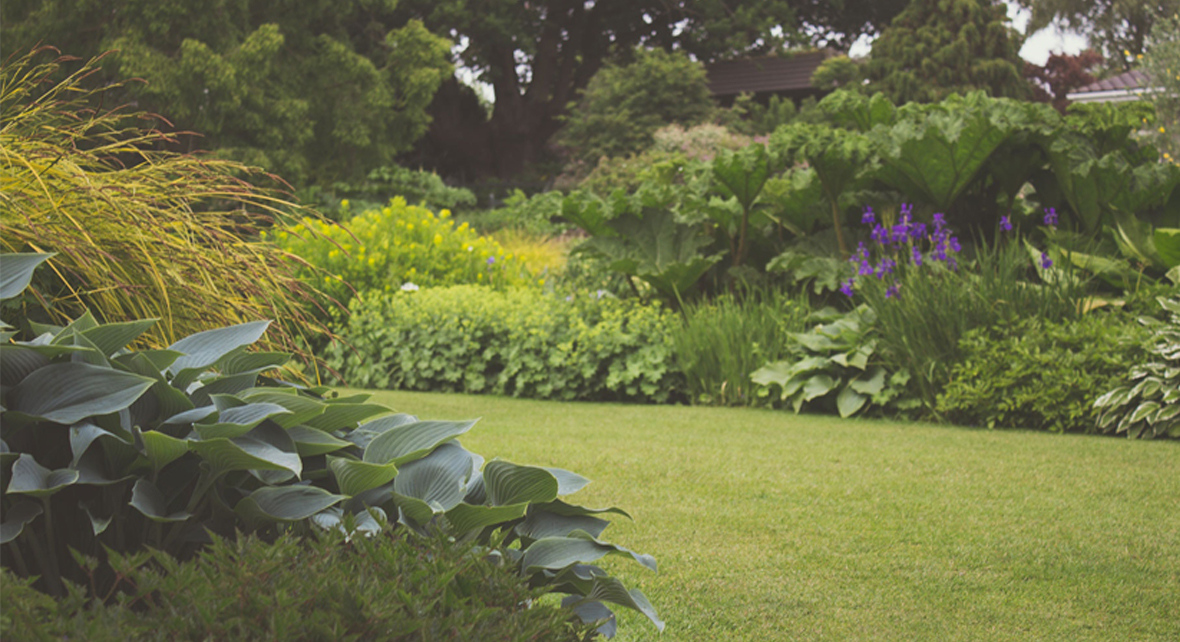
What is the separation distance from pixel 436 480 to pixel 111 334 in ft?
2.15

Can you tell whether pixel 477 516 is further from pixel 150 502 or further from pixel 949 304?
pixel 949 304

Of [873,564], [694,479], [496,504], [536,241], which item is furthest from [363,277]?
[496,504]

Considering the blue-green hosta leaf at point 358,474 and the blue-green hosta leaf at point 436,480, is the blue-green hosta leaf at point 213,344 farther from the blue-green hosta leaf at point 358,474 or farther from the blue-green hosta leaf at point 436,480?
the blue-green hosta leaf at point 436,480

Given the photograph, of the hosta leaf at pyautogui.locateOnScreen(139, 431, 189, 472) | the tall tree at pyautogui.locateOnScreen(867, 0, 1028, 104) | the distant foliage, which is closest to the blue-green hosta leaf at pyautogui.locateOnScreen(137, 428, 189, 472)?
the hosta leaf at pyautogui.locateOnScreen(139, 431, 189, 472)

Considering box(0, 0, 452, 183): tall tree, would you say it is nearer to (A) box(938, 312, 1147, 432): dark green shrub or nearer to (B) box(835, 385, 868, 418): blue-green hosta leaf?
(B) box(835, 385, 868, 418): blue-green hosta leaf

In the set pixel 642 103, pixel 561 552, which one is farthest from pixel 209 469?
pixel 642 103

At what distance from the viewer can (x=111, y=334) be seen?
167cm

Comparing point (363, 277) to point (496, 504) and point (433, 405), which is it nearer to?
point (433, 405)

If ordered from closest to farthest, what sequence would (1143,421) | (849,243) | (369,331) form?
(1143,421) < (849,243) < (369,331)

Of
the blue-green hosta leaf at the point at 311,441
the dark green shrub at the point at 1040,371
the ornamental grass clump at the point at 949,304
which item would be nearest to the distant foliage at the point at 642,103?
the ornamental grass clump at the point at 949,304

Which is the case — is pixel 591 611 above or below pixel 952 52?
below

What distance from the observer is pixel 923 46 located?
70.8 feet

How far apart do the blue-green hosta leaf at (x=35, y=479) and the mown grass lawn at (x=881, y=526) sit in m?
1.31

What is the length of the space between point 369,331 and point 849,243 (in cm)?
401
